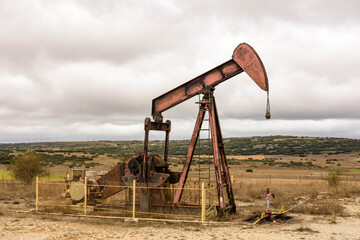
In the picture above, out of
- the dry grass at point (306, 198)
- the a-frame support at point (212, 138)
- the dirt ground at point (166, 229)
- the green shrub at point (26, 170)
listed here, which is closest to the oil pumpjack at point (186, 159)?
the a-frame support at point (212, 138)

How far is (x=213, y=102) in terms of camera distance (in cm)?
1305

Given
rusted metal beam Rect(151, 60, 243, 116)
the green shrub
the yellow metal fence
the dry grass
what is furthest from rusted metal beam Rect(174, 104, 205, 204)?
the green shrub

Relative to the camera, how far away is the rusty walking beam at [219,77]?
12055 mm

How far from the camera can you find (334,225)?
11.7 meters

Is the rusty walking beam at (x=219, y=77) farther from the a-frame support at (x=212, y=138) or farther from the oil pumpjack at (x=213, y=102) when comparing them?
the a-frame support at (x=212, y=138)

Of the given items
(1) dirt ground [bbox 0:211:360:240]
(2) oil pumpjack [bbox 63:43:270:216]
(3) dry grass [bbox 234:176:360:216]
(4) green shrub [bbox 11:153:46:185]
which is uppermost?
(2) oil pumpjack [bbox 63:43:270:216]

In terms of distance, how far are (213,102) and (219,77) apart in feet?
3.02

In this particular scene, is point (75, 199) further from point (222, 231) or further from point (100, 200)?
point (222, 231)

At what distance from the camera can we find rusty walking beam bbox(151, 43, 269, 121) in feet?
39.5

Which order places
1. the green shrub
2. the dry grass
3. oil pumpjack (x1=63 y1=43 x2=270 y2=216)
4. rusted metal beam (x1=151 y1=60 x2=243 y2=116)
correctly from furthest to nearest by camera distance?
1. the green shrub
2. the dry grass
3. rusted metal beam (x1=151 y1=60 x2=243 y2=116)
4. oil pumpjack (x1=63 y1=43 x2=270 y2=216)

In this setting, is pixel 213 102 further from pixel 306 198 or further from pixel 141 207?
pixel 306 198

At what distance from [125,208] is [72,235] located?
3.69 meters

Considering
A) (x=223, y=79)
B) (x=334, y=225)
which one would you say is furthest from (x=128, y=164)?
(x=334, y=225)

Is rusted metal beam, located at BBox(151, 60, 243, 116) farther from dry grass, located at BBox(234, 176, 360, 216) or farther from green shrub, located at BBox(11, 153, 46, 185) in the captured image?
green shrub, located at BBox(11, 153, 46, 185)
